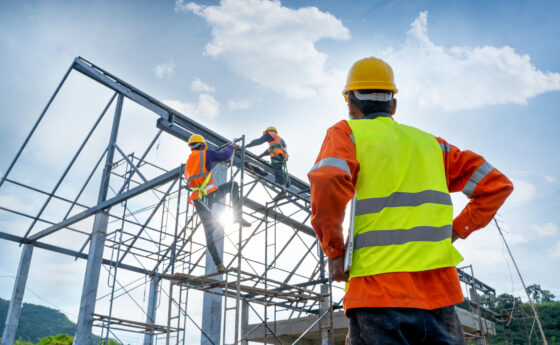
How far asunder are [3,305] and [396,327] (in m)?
46.6

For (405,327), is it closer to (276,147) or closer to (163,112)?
(276,147)

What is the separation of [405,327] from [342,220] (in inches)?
19.5

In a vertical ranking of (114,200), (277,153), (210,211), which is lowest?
(210,211)

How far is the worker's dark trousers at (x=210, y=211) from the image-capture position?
876cm

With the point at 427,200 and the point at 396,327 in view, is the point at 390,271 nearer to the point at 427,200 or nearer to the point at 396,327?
the point at 396,327

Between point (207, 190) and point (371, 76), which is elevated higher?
point (207, 190)

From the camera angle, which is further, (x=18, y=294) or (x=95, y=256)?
(x=18, y=294)

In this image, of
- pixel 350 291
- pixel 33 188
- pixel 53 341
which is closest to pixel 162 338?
pixel 33 188

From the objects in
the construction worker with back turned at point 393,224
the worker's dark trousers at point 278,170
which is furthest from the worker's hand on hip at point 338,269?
the worker's dark trousers at point 278,170

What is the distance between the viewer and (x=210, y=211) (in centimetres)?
898

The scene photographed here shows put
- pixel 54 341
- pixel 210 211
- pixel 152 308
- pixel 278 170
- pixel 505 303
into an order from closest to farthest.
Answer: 1. pixel 210 211
2. pixel 278 170
3. pixel 152 308
4. pixel 54 341
5. pixel 505 303

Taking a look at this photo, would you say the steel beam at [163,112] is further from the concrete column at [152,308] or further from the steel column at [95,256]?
the concrete column at [152,308]

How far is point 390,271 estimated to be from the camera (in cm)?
182

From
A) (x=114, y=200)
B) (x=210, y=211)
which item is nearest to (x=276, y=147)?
(x=210, y=211)
